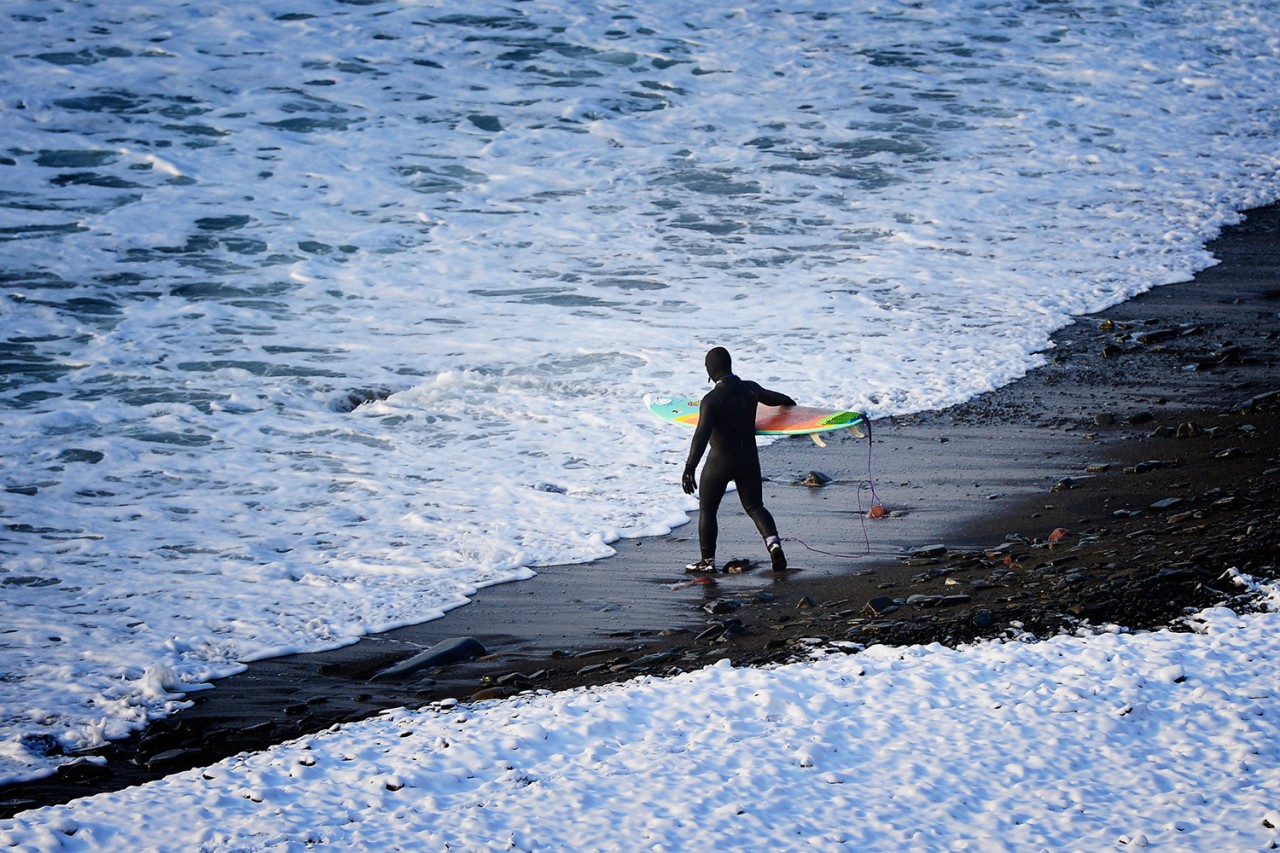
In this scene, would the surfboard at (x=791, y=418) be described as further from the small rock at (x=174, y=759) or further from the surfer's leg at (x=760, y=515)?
the small rock at (x=174, y=759)

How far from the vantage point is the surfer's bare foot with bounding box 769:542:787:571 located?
7844 mm

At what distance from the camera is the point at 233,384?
13.4 m

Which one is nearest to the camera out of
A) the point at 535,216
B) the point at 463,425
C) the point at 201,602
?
the point at 201,602

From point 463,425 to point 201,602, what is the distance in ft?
15.0

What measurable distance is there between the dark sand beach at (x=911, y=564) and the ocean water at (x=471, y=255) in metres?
0.45

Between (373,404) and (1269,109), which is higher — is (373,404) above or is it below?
below

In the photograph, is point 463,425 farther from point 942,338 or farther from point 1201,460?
point 1201,460

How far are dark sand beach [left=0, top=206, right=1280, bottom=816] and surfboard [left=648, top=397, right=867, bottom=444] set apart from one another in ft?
1.95

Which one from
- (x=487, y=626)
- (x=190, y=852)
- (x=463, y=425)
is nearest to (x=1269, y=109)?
(x=463, y=425)

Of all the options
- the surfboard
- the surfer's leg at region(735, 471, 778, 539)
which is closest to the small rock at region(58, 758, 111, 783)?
the surfer's leg at region(735, 471, 778, 539)

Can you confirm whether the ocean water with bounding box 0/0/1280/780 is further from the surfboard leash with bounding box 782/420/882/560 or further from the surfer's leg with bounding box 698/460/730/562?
the surfboard leash with bounding box 782/420/882/560

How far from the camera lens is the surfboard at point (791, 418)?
361 inches

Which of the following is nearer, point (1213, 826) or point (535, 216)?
point (1213, 826)

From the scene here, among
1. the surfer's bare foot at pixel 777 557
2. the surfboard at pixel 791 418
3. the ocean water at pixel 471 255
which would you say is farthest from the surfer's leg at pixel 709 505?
the ocean water at pixel 471 255
